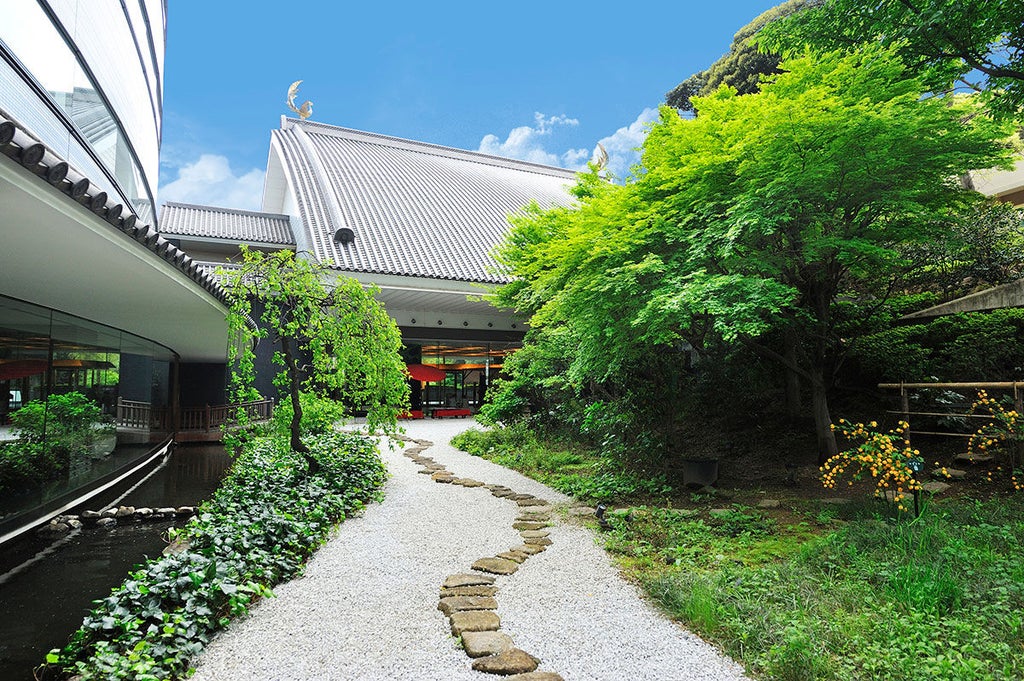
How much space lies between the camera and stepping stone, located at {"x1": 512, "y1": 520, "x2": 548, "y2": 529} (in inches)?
239

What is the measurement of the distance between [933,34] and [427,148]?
26.4 m

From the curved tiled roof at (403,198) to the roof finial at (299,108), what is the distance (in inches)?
21.4

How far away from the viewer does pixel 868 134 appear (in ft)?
16.9

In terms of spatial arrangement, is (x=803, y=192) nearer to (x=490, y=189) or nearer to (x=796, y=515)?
(x=796, y=515)

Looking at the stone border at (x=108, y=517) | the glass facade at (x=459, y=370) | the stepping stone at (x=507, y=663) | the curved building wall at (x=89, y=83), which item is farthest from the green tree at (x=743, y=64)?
the stepping stone at (x=507, y=663)

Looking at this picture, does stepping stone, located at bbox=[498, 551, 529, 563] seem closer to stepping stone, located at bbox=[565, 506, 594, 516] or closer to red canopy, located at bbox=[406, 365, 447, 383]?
stepping stone, located at bbox=[565, 506, 594, 516]

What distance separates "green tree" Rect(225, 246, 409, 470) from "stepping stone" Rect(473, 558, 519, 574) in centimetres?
346

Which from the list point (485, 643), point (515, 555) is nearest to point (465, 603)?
point (485, 643)

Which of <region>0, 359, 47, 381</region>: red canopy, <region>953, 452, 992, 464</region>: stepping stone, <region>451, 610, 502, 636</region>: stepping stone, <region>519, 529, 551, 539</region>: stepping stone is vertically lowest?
<region>451, 610, 502, 636</region>: stepping stone

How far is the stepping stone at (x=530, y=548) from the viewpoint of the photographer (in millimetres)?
5195

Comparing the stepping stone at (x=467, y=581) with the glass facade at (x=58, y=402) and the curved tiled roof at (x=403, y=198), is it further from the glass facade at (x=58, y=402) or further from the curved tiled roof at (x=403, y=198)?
the curved tiled roof at (x=403, y=198)

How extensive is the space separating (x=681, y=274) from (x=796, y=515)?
2.66 meters

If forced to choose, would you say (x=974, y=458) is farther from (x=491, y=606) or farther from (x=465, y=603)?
(x=465, y=603)

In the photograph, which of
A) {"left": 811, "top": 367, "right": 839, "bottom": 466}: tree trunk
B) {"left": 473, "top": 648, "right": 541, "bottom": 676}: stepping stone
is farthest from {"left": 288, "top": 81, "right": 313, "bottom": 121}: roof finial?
{"left": 473, "top": 648, "right": 541, "bottom": 676}: stepping stone
